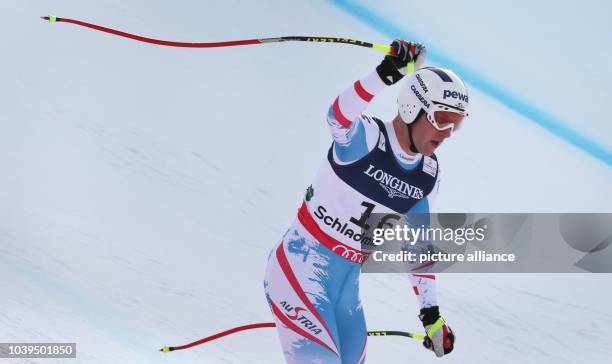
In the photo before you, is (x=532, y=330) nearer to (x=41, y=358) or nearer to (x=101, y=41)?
(x=41, y=358)

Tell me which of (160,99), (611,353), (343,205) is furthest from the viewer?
(160,99)

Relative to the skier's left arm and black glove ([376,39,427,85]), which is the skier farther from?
black glove ([376,39,427,85])

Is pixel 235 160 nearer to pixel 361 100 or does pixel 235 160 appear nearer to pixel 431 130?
pixel 431 130

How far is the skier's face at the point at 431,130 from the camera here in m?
4.25

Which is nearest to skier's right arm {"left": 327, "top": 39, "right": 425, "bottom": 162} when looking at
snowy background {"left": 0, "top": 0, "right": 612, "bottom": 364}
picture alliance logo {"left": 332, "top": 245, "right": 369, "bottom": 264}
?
picture alliance logo {"left": 332, "top": 245, "right": 369, "bottom": 264}

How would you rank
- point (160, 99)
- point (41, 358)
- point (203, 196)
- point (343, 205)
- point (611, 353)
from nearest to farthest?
point (343, 205)
point (41, 358)
point (611, 353)
point (203, 196)
point (160, 99)

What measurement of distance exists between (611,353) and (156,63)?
523 cm

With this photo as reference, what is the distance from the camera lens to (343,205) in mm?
4355

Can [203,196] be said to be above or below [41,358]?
above

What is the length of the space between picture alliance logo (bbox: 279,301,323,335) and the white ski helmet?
1.08 metres

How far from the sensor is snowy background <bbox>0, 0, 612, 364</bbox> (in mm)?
6012

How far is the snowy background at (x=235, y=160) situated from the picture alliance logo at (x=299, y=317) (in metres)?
1.30

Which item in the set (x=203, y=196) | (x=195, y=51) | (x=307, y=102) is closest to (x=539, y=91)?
(x=307, y=102)
